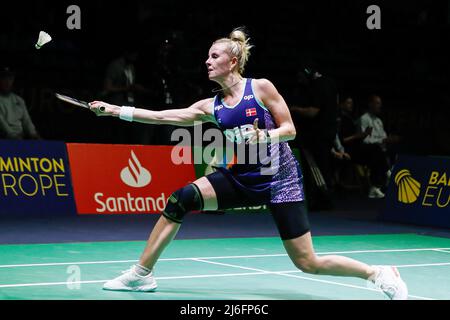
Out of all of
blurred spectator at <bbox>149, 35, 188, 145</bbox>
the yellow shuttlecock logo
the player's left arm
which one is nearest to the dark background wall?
blurred spectator at <bbox>149, 35, 188, 145</bbox>

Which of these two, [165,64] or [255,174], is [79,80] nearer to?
[165,64]

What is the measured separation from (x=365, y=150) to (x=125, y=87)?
15.5 ft

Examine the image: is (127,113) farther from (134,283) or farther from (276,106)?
(134,283)

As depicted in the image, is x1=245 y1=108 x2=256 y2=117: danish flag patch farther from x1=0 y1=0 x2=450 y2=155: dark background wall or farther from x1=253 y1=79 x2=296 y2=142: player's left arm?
x1=0 y1=0 x2=450 y2=155: dark background wall

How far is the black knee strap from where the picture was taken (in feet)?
21.7

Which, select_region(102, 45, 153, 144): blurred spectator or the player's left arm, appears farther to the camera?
select_region(102, 45, 153, 144): blurred spectator

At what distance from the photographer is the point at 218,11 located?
1850 cm

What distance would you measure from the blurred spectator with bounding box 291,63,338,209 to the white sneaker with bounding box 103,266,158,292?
7.18 m

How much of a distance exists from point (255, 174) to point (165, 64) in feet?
27.7

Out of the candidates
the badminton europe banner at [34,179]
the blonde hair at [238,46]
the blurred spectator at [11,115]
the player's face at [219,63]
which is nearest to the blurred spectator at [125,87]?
the blurred spectator at [11,115]

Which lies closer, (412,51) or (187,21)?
(187,21)

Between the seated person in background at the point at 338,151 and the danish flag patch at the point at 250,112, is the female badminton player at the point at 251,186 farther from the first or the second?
the seated person in background at the point at 338,151

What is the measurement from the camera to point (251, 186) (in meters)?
6.59
